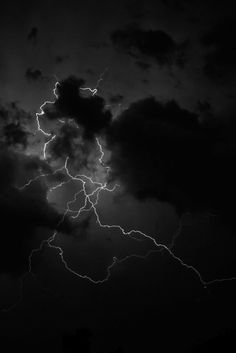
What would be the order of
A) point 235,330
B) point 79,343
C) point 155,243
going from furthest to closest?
1. point 155,243
2. point 235,330
3. point 79,343

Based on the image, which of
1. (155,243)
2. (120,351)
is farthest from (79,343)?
(155,243)

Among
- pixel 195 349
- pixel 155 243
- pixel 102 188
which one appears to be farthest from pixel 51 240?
pixel 195 349

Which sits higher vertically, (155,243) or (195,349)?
(155,243)

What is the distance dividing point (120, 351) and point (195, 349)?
306cm

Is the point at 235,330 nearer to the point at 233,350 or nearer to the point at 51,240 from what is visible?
the point at 233,350

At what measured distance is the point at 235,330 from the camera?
11.5 m

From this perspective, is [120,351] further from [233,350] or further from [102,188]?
[102,188]

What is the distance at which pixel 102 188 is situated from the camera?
2058 cm

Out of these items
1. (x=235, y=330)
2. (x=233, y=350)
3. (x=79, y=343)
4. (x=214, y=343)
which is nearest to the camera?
(x=79, y=343)

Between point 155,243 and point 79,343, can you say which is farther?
point 155,243

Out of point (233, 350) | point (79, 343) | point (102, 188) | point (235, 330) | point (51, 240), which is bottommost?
point (79, 343)

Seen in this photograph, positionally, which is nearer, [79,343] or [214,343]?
[79,343]

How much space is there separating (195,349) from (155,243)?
863 centimetres

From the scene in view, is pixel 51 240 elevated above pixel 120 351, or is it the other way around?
pixel 51 240
